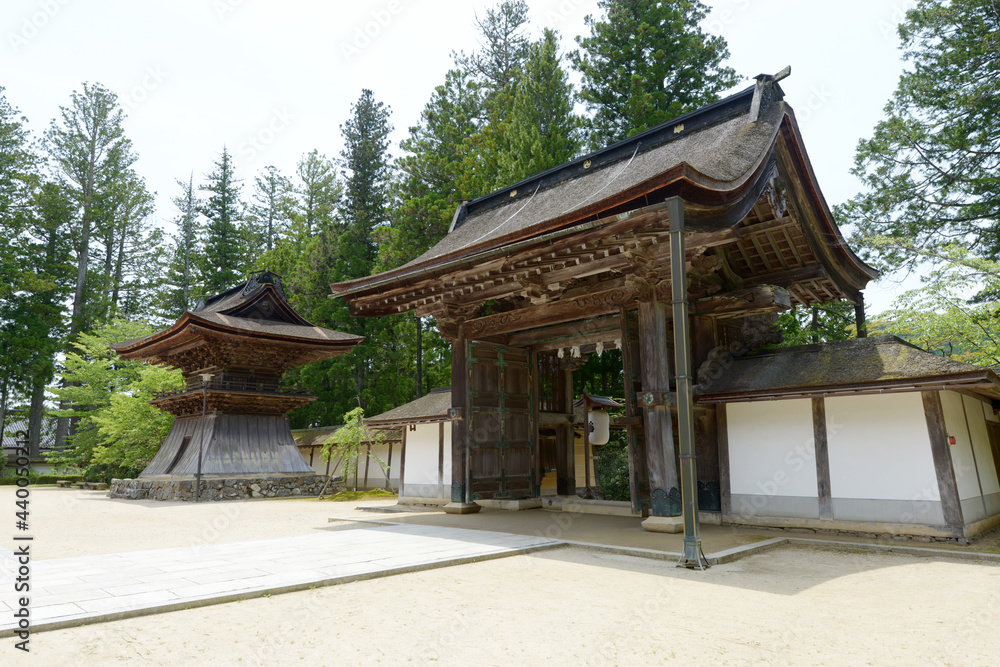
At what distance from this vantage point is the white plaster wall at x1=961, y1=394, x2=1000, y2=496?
8.95 metres

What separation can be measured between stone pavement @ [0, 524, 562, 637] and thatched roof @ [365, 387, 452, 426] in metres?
4.83

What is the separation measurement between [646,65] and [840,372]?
49.3 ft

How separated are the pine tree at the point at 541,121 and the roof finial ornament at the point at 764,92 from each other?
9607mm

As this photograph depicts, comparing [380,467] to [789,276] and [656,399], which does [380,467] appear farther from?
[789,276]

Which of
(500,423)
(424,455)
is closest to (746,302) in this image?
(500,423)

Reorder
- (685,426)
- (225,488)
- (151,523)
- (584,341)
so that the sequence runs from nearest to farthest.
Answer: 1. (685,426)
2. (151,523)
3. (584,341)
4. (225,488)

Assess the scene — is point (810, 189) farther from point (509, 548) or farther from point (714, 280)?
point (509, 548)

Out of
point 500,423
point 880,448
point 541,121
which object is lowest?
point 880,448

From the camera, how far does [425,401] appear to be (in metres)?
15.1

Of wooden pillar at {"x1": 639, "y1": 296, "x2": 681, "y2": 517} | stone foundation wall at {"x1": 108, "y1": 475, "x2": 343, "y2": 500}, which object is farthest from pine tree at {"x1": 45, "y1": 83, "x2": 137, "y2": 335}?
wooden pillar at {"x1": 639, "y1": 296, "x2": 681, "y2": 517}

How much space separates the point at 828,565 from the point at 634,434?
390 cm

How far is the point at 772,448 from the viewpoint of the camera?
8961 mm

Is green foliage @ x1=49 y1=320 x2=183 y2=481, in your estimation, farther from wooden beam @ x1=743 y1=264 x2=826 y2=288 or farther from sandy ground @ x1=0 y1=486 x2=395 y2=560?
wooden beam @ x1=743 y1=264 x2=826 y2=288

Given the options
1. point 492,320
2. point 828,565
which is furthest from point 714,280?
point 828,565
